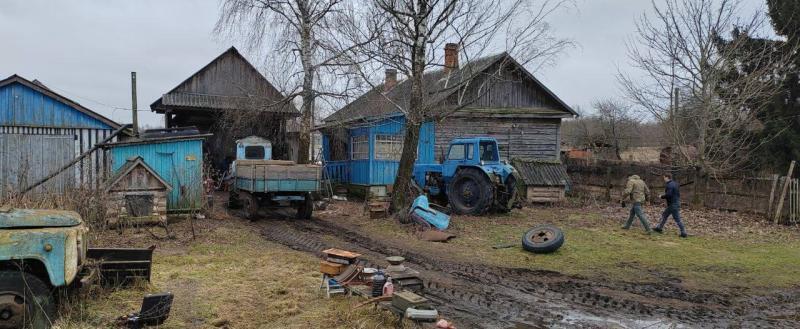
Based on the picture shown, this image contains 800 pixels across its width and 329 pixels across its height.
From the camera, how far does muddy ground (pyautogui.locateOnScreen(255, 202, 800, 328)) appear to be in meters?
5.81

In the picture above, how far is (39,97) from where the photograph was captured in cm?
1584

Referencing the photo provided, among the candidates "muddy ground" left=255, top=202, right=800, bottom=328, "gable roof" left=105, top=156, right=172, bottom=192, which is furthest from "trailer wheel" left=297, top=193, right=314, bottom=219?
"muddy ground" left=255, top=202, right=800, bottom=328

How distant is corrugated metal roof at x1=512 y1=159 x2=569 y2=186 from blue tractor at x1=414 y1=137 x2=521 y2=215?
289 cm

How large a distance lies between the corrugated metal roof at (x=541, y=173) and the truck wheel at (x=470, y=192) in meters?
3.74

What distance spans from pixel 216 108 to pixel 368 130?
9.00m

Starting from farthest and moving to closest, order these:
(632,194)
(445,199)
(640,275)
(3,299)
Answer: (445,199) → (632,194) → (640,275) → (3,299)

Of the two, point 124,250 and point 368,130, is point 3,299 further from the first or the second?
point 368,130

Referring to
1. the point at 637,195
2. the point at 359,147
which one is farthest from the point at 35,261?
the point at 359,147

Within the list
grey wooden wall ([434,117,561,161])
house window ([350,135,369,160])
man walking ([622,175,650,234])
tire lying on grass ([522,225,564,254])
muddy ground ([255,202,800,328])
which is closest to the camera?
muddy ground ([255,202,800,328])

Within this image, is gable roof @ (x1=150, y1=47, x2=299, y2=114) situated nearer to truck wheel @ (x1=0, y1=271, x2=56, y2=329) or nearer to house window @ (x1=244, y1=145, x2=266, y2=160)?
house window @ (x1=244, y1=145, x2=266, y2=160)

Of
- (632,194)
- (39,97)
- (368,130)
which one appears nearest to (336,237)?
(632,194)

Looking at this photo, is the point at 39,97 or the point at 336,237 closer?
the point at 336,237

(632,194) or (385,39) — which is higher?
(385,39)

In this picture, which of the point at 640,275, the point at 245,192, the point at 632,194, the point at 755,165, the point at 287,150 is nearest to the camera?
the point at 640,275
